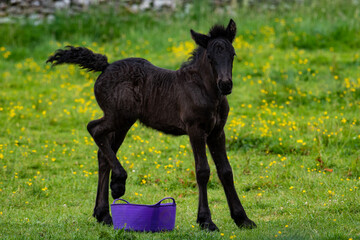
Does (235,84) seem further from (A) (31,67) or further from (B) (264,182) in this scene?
(A) (31,67)

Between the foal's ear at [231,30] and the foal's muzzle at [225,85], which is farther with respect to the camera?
the foal's ear at [231,30]

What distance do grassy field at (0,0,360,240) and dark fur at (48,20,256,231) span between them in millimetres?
552

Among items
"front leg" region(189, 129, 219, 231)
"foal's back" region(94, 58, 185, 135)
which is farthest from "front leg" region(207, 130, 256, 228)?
"foal's back" region(94, 58, 185, 135)

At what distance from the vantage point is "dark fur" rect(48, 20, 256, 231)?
5480 mm

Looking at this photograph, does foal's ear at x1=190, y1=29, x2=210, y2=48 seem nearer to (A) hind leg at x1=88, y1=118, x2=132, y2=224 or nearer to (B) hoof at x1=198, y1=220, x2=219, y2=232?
(A) hind leg at x1=88, y1=118, x2=132, y2=224

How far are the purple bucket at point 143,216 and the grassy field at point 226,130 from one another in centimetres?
22

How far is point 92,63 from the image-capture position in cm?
633

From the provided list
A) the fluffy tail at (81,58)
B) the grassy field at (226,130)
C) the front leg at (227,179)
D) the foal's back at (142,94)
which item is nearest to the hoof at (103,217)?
the grassy field at (226,130)

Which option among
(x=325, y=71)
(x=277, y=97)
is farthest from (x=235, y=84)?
(x=325, y=71)

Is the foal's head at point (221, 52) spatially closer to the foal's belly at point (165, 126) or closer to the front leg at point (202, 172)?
the front leg at point (202, 172)

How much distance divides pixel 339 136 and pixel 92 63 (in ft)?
16.4

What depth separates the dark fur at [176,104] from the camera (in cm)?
548

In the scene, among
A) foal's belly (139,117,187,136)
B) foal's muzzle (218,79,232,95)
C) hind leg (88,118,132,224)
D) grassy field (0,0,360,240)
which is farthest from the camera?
grassy field (0,0,360,240)

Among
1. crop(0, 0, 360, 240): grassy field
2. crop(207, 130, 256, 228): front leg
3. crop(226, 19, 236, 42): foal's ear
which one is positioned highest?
crop(226, 19, 236, 42): foal's ear
